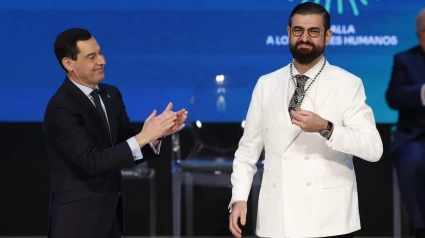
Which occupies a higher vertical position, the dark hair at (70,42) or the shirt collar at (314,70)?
the dark hair at (70,42)

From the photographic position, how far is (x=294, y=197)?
293 cm

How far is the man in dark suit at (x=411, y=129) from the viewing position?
4480 mm

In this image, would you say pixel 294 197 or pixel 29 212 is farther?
pixel 29 212

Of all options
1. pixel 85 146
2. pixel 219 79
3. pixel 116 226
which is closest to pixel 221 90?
pixel 219 79

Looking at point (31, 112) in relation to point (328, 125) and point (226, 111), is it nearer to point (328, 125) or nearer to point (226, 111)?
point (226, 111)

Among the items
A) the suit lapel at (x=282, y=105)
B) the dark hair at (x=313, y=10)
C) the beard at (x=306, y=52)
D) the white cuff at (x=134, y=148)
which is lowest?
the white cuff at (x=134, y=148)

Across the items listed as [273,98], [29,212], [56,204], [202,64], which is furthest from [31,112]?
[273,98]

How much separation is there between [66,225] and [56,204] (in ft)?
0.34

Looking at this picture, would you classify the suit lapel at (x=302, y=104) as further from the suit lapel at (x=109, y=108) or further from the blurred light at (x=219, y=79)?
the blurred light at (x=219, y=79)

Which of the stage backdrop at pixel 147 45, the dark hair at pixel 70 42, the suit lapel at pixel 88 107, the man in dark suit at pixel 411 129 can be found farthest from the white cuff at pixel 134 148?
the stage backdrop at pixel 147 45

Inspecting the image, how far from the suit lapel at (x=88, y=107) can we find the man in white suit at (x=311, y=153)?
0.69m

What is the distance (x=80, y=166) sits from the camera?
320cm

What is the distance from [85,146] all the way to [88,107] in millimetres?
205

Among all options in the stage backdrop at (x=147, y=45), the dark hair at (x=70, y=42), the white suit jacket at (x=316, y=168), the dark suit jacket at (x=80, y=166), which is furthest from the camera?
the stage backdrop at (x=147, y=45)
